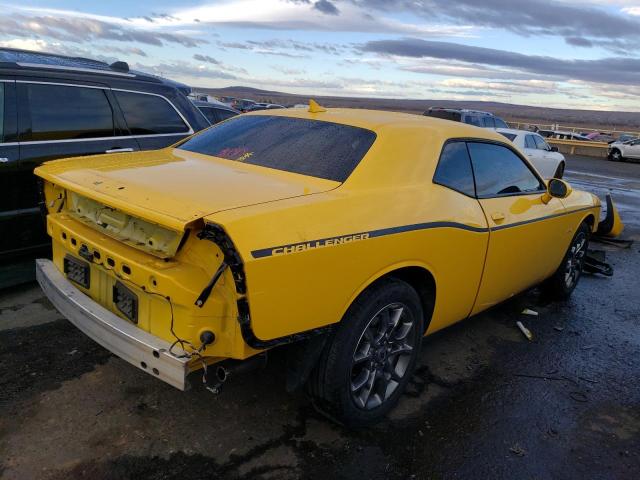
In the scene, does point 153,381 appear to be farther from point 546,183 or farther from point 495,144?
point 546,183

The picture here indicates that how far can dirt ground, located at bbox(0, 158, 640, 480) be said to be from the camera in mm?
2764

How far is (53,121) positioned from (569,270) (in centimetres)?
481

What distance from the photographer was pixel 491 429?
10.6 ft

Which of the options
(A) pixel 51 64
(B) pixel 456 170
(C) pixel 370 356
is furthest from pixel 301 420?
(A) pixel 51 64

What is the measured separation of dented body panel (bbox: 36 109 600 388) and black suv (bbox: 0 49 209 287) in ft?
3.94

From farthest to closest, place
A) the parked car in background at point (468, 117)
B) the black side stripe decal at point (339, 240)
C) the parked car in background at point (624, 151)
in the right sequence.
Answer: the parked car in background at point (624, 151), the parked car in background at point (468, 117), the black side stripe decal at point (339, 240)

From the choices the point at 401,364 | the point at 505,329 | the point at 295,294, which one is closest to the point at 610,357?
the point at 505,329

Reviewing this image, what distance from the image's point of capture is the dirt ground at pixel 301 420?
9.07 feet

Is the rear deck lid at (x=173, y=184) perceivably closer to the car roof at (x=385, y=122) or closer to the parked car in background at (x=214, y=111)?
the car roof at (x=385, y=122)

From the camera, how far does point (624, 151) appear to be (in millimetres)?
27078

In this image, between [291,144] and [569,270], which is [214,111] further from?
[291,144]

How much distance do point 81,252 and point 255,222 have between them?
1.13m

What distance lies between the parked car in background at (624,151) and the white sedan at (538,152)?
45.8 feet

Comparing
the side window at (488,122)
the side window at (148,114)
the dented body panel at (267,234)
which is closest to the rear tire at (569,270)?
the dented body panel at (267,234)
